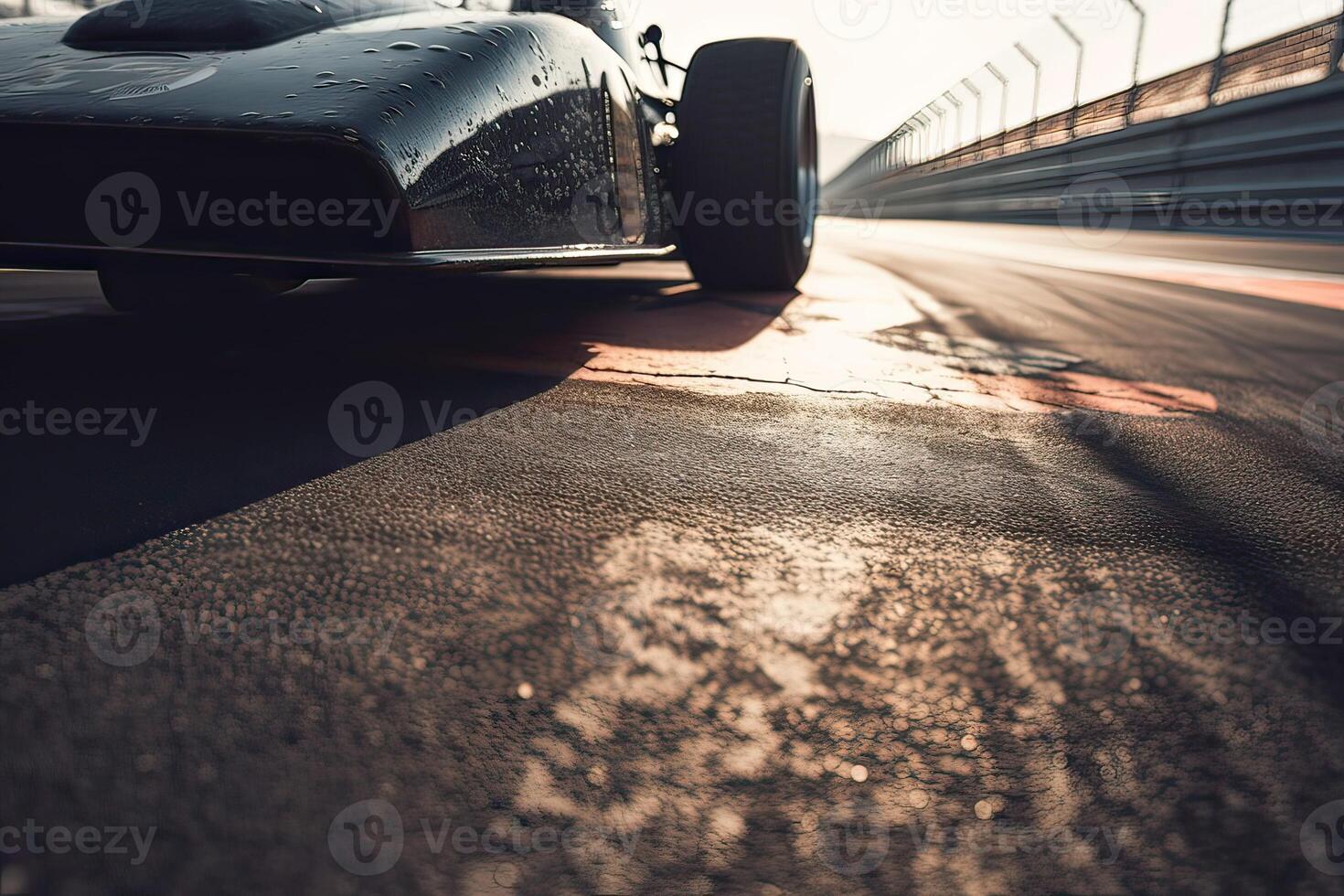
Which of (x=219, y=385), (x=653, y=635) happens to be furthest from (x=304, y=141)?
(x=653, y=635)

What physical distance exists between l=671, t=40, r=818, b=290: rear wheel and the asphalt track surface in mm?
1021

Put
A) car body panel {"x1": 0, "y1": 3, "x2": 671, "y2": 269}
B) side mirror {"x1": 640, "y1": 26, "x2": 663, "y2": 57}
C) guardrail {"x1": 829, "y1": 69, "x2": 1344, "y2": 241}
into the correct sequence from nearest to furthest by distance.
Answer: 1. car body panel {"x1": 0, "y1": 3, "x2": 671, "y2": 269}
2. side mirror {"x1": 640, "y1": 26, "x2": 663, "y2": 57}
3. guardrail {"x1": 829, "y1": 69, "x2": 1344, "y2": 241}

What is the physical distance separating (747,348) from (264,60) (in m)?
1.06

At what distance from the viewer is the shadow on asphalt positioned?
0.84m

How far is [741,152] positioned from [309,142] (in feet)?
4.78

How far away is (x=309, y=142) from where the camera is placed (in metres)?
1.04

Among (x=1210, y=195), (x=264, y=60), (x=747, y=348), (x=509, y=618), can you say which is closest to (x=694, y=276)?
(x=747, y=348)

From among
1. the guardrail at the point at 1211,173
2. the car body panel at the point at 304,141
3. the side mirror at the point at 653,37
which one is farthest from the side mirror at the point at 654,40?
the guardrail at the point at 1211,173

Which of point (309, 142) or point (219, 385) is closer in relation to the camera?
point (309, 142)

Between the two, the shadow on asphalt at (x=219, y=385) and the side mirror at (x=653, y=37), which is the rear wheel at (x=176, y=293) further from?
the side mirror at (x=653, y=37)

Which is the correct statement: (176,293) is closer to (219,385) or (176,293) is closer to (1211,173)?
(219,385)

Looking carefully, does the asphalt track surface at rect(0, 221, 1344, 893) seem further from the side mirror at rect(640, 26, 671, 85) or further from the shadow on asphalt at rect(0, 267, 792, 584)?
the side mirror at rect(640, 26, 671, 85)

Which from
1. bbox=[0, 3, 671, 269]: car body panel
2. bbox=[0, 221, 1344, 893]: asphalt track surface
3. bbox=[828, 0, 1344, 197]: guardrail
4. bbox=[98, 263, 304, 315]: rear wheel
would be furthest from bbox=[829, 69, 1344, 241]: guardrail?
bbox=[98, 263, 304, 315]: rear wheel

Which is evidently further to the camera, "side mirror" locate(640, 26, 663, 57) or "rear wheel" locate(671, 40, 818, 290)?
"side mirror" locate(640, 26, 663, 57)
